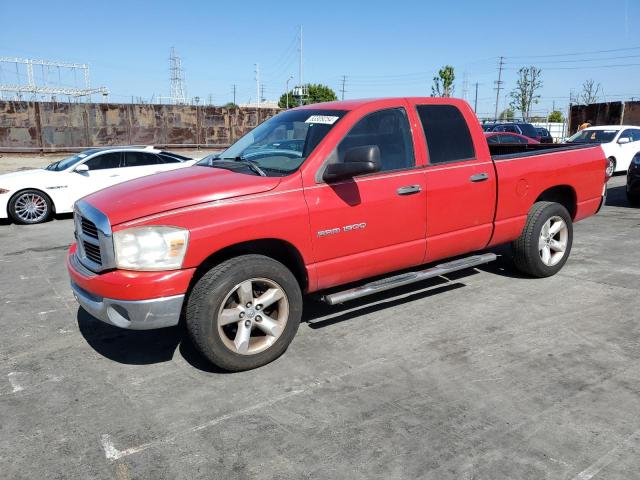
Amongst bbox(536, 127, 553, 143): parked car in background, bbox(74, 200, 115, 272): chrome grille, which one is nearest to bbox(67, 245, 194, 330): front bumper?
bbox(74, 200, 115, 272): chrome grille

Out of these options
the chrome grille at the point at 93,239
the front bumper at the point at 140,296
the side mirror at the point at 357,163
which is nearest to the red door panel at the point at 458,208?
the side mirror at the point at 357,163

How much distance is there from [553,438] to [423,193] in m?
2.21

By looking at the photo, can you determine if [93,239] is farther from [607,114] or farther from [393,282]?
[607,114]

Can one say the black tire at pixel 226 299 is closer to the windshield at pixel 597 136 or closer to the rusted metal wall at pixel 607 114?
the windshield at pixel 597 136

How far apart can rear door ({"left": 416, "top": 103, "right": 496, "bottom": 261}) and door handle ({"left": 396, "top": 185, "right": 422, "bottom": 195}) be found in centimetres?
14

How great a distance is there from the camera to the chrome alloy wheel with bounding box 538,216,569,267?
5.72 m

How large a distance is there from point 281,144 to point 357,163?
3.04ft

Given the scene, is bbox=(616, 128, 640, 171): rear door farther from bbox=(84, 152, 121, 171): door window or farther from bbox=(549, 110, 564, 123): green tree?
bbox=(549, 110, 564, 123): green tree

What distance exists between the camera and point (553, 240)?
5.84m

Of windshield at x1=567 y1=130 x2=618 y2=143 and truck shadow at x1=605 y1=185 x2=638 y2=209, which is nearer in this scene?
truck shadow at x1=605 y1=185 x2=638 y2=209

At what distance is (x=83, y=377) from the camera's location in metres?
3.84

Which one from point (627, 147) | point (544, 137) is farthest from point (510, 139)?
point (544, 137)

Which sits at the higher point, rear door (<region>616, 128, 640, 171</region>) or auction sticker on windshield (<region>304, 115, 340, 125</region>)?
auction sticker on windshield (<region>304, 115, 340, 125</region>)

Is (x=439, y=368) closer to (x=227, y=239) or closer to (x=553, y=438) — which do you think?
(x=553, y=438)
